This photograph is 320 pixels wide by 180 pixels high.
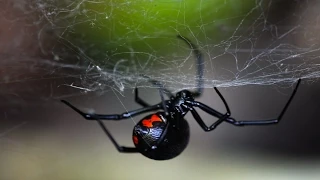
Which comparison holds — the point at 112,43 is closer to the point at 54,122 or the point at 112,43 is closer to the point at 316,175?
the point at 54,122

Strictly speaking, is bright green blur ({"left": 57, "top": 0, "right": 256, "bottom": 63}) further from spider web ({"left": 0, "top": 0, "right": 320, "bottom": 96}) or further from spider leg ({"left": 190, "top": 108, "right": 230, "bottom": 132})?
spider leg ({"left": 190, "top": 108, "right": 230, "bottom": 132})

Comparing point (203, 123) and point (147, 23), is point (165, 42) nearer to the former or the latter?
point (147, 23)

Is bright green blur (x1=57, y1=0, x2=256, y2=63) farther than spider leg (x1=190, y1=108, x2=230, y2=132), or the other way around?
spider leg (x1=190, y1=108, x2=230, y2=132)

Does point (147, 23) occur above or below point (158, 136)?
above

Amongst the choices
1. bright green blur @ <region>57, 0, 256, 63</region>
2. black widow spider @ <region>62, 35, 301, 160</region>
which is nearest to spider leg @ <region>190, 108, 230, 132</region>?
black widow spider @ <region>62, 35, 301, 160</region>

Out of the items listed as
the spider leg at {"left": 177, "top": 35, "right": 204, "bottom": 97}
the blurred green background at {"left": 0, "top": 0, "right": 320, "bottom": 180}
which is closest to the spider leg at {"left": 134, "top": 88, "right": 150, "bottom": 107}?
the blurred green background at {"left": 0, "top": 0, "right": 320, "bottom": 180}

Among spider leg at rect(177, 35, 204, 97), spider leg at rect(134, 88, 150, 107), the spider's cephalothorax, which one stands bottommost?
the spider's cephalothorax

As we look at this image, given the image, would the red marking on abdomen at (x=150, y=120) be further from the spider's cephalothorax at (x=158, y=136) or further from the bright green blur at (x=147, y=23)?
the bright green blur at (x=147, y=23)

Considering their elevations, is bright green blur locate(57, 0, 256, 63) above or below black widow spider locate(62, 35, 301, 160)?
above

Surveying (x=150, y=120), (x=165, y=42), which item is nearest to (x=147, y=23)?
(x=165, y=42)
